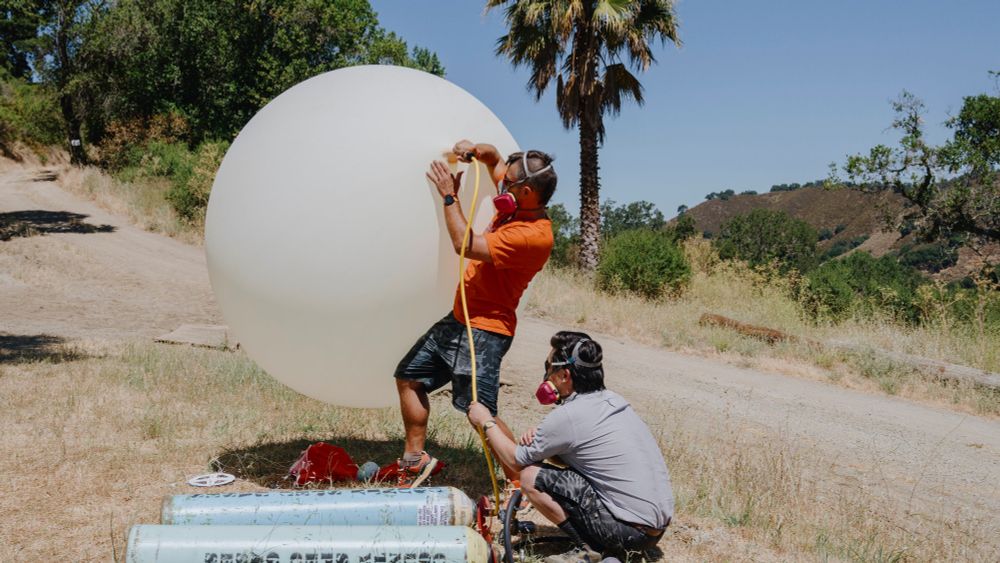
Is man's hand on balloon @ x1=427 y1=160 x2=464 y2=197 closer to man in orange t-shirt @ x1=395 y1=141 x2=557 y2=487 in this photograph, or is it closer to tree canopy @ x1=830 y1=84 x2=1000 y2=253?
man in orange t-shirt @ x1=395 y1=141 x2=557 y2=487

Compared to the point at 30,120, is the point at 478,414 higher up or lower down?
lower down

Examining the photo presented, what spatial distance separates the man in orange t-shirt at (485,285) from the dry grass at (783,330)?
750 cm

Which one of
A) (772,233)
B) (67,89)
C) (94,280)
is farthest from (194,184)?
(772,233)

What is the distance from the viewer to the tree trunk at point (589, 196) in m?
17.8

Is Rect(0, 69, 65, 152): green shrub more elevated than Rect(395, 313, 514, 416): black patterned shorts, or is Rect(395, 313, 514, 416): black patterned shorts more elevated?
Rect(0, 69, 65, 152): green shrub

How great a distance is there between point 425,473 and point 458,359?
73cm

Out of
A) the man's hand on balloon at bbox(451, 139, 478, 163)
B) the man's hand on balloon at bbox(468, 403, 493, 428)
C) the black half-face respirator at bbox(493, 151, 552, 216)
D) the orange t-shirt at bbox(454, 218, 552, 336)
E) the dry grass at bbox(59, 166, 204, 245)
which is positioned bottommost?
the man's hand on balloon at bbox(468, 403, 493, 428)

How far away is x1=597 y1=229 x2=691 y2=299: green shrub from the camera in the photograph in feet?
51.9

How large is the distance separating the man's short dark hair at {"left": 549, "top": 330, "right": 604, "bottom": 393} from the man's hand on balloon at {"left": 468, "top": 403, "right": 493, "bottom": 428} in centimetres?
47

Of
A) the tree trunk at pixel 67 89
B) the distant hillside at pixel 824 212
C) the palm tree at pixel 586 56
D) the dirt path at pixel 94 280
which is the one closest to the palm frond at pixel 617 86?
the palm tree at pixel 586 56

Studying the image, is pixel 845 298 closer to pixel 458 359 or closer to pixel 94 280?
pixel 458 359

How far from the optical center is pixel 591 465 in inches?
140

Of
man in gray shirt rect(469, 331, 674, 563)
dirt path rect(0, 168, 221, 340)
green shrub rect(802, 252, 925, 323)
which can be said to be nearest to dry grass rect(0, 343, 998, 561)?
man in gray shirt rect(469, 331, 674, 563)

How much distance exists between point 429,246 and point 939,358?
9.48 metres
